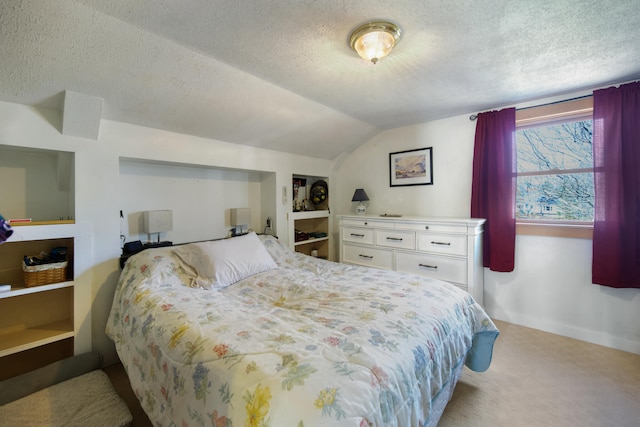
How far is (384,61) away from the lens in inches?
70.9

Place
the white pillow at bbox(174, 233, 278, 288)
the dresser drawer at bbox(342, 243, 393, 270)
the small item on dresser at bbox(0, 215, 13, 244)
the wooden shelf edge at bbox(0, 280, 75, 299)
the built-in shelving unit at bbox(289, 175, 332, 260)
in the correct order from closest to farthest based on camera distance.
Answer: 1. the small item on dresser at bbox(0, 215, 13, 244)
2. the wooden shelf edge at bbox(0, 280, 75, 299)
3. the white pillow at bbox(174, 233, 278, 288)
4. the dresser drawer at bbox(342, 243, 393, 270)
5. the built-in shelving unit at bbox(289, 175, 332, 260)

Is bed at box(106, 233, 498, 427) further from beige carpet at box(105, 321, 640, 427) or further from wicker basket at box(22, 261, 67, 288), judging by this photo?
wicker basket at box(22, 261, 67, 288)

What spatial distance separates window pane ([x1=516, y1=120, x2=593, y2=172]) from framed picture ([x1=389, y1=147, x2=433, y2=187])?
2.83 feet

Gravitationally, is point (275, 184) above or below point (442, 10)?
below

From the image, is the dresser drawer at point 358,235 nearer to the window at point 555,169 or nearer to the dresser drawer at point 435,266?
the dresser drawer at point 435,266

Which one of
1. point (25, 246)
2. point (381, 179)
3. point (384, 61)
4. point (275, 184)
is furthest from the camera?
point (381, 179)

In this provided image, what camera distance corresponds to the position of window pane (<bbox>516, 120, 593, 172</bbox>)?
238 cm

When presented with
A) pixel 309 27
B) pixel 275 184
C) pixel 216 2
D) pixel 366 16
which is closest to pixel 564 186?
pixel 366 16

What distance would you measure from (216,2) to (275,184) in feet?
6.68

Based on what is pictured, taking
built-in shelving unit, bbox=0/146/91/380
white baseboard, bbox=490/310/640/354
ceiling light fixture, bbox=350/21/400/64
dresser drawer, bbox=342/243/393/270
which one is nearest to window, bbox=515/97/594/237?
white baseboard, bbox=490/310/640/354

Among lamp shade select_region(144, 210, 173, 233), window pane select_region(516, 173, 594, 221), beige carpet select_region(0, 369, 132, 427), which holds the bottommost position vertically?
beige carpet select_region(0, 369, 132, 427)

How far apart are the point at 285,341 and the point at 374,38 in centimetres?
161

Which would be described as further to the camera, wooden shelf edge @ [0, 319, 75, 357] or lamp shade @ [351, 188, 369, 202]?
lamp shade @ [351, 188, 369, 202]

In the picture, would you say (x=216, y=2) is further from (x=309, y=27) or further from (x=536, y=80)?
(x=536, y=80)
